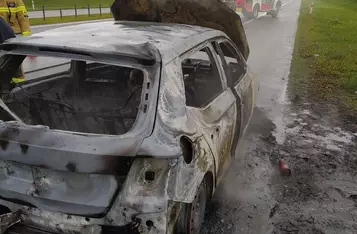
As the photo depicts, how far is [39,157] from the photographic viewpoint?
2359 mm

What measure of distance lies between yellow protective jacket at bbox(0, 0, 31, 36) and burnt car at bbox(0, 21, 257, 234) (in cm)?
406

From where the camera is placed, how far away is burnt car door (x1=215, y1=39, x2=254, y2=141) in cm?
405

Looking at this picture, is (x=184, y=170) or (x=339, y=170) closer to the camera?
(x=184, y=170)

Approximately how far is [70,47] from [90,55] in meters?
0.16

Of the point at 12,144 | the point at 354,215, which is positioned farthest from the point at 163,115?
the point at 354,215

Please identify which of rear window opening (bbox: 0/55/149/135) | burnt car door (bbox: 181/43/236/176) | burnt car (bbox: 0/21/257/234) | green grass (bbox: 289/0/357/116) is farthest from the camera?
green grass (bbox: 289/0/357/116)

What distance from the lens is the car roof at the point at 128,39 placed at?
2.70 metres

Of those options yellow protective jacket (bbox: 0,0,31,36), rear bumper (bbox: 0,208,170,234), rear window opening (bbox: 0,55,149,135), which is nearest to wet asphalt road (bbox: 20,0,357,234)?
rear bumper (bbox: 0,208,170,234)

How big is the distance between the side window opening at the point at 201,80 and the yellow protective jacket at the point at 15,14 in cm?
362

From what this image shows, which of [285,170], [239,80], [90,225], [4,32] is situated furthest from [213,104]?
[4,32]

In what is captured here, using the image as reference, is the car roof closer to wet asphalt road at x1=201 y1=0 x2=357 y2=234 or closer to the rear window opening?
the rear window opening

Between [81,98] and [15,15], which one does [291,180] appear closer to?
[81,98]

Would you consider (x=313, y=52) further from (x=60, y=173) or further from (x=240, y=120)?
(x=60, y=173)

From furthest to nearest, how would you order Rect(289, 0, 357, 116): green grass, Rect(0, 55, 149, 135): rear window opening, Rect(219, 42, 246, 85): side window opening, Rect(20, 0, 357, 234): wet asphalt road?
Rect(289, 0, 357, 116): green grass, Rect(219, 42, 246, 85): side window opening, Rect(20, 0, 357, 234): wet asphalt road, Rect(0, 55, 149, 135): rear window opening
